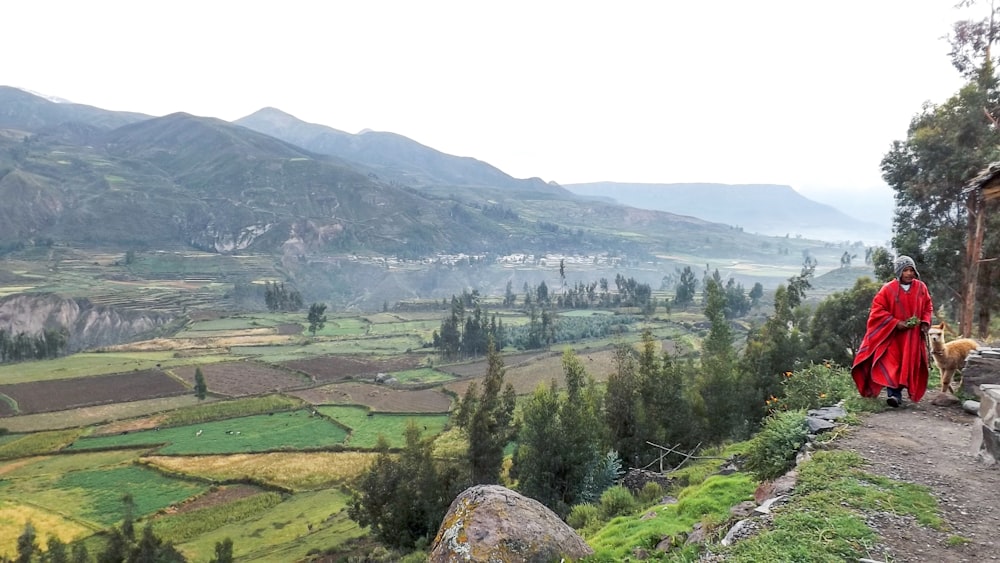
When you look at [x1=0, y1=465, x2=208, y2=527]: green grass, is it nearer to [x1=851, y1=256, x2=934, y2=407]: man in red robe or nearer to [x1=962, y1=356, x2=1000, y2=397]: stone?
[x1=851, y1=256, x2=934, y2=407]: man in red robe

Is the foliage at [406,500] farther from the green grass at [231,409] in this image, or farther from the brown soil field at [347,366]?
the brown soil field at [347,366]

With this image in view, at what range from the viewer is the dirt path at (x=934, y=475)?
207 inches

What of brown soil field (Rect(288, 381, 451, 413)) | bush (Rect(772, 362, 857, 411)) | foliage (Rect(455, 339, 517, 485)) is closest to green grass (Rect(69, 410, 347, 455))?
brown soil field (Rect(288, 381, 451, 413))

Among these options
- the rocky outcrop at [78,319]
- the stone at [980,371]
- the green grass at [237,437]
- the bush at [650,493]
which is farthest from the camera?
the rocky outcrop at [78,319]

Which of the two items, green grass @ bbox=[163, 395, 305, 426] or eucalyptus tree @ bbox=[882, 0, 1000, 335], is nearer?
eucalyptus tree @ bbox=[882, 0, 1000, 335]

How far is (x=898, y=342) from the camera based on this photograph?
9664 millimetres

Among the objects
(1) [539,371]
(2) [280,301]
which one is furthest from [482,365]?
(2) [280,301]

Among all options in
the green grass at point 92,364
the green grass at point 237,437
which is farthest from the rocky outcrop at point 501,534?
the green grass at point 92,364

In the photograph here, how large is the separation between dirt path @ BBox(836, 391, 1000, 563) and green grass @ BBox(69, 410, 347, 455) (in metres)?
41.4

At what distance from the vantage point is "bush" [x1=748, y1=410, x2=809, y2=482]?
8492 millimetres

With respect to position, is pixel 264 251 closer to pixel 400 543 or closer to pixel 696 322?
pixel 696 322

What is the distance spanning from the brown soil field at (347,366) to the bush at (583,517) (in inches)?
2146

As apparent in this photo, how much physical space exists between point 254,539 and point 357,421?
20.8 meters

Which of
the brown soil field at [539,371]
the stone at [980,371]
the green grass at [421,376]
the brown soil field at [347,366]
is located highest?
the stone at [980,371]
